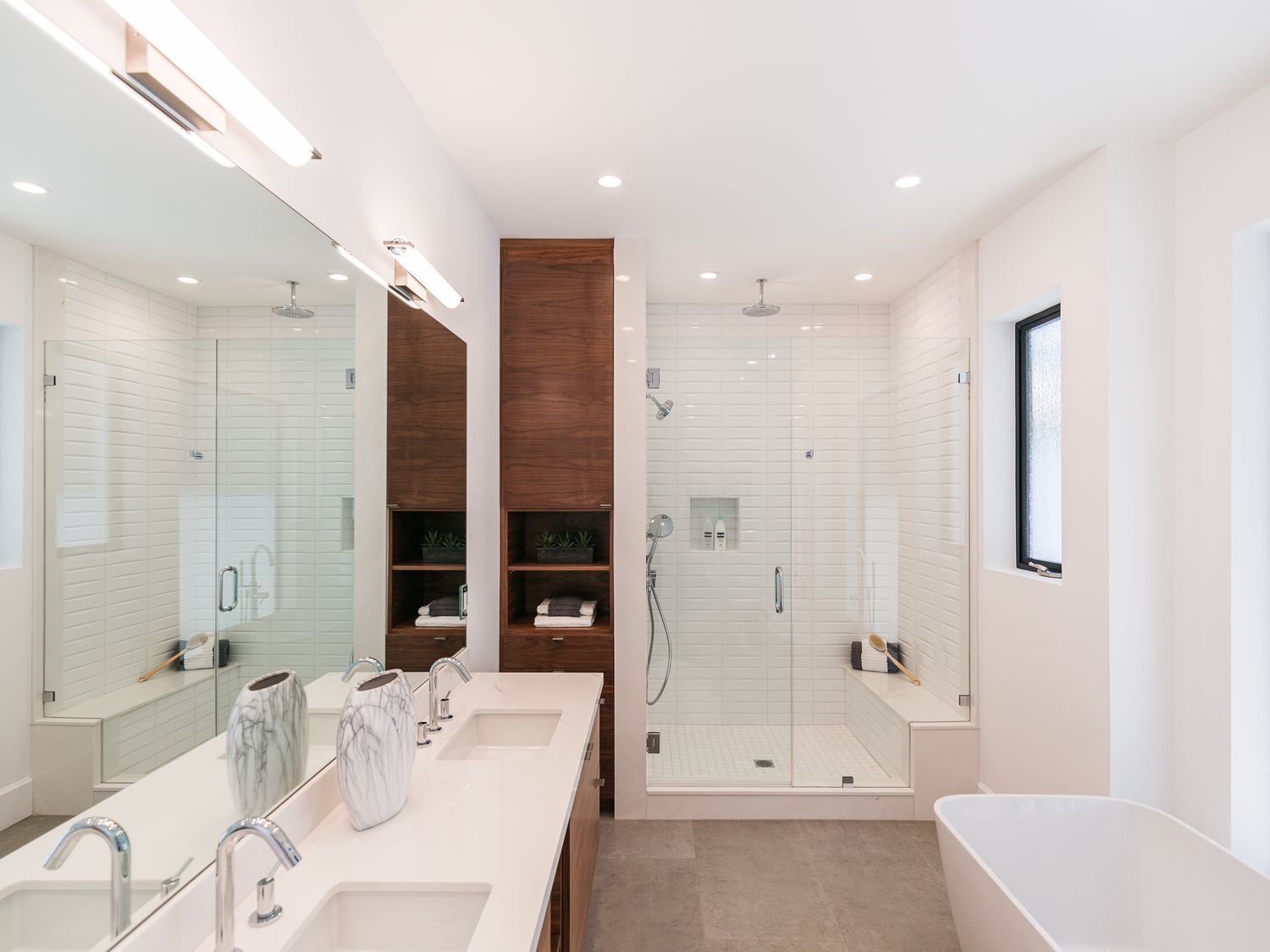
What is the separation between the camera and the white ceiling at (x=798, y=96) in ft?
5.51

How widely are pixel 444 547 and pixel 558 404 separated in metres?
1.08

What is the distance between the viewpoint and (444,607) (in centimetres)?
230

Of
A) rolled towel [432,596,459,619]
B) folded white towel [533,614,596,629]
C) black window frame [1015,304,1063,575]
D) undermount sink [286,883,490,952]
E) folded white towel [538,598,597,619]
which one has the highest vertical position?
black window frame [1015,304,1063,575]

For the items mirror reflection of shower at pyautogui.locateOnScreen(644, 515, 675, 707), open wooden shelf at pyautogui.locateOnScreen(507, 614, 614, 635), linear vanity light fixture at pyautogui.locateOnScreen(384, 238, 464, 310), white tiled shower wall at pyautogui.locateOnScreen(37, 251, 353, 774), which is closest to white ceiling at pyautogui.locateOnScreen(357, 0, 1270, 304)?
linear vanity light fixture at pyautogui.locateOnScreen(384, 238, 464, 310)

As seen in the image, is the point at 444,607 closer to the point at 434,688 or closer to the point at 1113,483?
the point at 434,688

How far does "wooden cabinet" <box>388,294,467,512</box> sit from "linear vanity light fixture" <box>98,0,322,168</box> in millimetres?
725

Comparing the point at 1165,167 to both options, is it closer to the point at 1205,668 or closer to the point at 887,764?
the point at 1205,668

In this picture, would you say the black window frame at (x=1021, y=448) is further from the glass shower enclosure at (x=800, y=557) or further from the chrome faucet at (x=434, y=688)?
the chrome faucet at (x=434, y=688)

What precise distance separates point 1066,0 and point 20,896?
249cm

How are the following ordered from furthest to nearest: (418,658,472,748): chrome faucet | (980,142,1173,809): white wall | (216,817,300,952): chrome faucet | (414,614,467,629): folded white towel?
(980,142,1173,809): white wall → (414,614,467,629): folded white towel → (418,658,472,748): chrome faucet → (216,817,300,952): chrome faucet

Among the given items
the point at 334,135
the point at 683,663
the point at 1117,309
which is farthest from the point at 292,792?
the point at 1117,309

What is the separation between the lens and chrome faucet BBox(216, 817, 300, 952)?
0.99 meters

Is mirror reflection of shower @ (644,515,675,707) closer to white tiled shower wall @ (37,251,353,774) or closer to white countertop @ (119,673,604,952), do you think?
white countertop @ (119,673,604,952)

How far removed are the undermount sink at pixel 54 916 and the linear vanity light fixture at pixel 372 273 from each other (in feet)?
4.08
